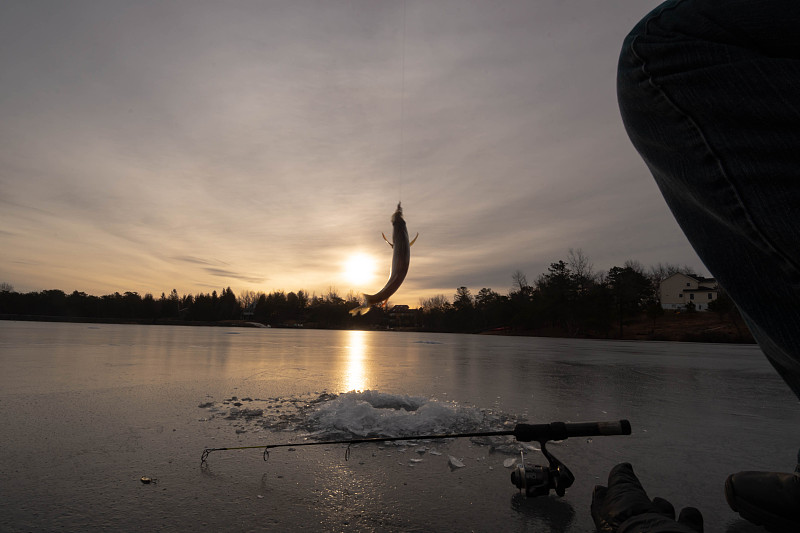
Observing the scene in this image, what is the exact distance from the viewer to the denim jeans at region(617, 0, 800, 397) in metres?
0.73

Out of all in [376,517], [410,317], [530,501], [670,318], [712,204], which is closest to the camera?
[712,204]

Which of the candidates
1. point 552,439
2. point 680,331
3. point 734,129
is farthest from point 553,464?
point 680,331

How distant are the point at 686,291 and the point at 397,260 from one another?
252 ft

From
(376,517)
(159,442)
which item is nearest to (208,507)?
(376,517)

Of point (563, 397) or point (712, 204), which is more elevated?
point (712, 204)

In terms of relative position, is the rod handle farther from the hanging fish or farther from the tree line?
the tree line

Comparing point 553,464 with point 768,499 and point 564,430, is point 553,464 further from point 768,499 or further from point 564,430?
point 768,499

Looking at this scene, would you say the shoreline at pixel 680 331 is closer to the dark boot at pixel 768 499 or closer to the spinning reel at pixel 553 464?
the dark boot at pixel 768 499

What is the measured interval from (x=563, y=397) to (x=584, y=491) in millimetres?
3144

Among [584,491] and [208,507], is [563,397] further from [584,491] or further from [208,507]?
[208,507]

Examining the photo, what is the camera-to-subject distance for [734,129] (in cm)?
77

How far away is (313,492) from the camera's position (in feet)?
6.71

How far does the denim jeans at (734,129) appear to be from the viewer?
2.40 ft

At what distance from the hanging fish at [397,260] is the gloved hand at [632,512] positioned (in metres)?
2.73
